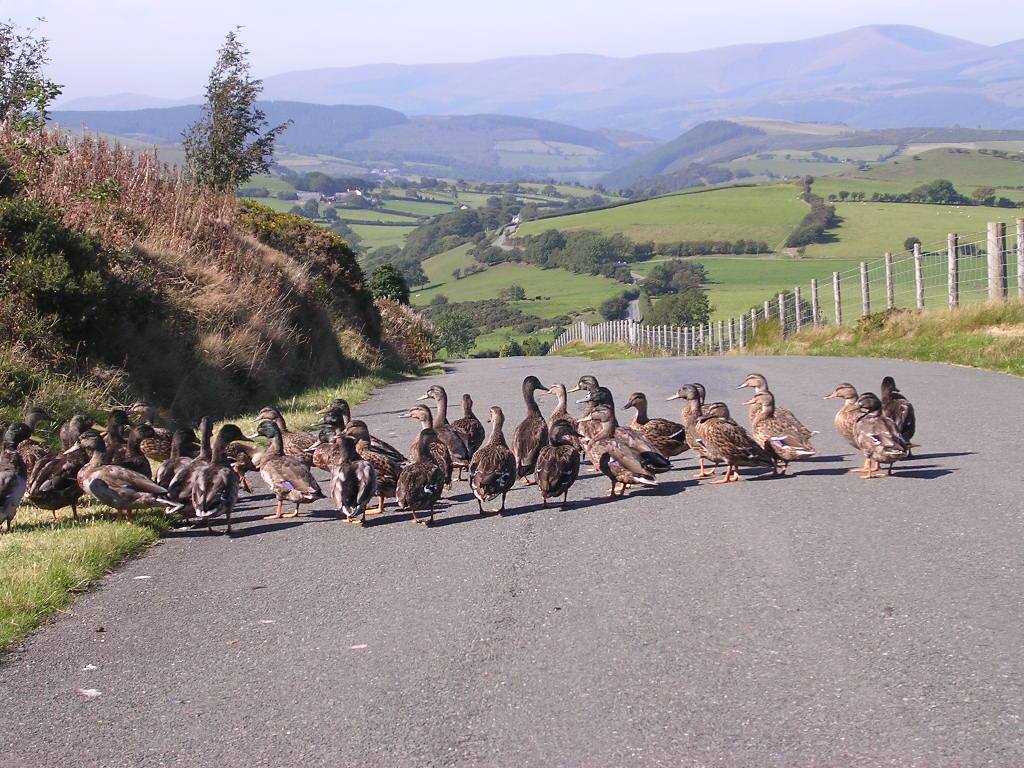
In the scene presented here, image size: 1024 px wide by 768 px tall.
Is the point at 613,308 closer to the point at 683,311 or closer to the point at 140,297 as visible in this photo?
the point at 683,311

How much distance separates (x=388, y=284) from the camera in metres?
53.1

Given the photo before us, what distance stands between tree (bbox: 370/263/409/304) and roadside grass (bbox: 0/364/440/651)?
40.9 m

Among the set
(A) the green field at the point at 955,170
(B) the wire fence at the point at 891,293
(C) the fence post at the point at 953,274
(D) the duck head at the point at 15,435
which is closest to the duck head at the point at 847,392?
(D) the duck head at the point at 15,435

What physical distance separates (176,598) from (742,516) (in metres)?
4.27

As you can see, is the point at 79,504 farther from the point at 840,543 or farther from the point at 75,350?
the point at 840,543

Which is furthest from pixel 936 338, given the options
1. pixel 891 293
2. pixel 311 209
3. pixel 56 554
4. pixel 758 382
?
pixel 311 209

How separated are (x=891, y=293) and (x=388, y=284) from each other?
84.5 feet

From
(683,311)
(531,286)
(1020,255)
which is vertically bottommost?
(531,286)

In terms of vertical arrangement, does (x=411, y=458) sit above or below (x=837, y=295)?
above

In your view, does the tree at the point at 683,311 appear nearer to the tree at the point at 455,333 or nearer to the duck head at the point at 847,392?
the tree at the point at 455,333

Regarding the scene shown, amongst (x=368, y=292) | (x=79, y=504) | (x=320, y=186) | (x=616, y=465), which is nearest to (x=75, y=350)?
(x=79, y=504)

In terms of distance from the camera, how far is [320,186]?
19662cm

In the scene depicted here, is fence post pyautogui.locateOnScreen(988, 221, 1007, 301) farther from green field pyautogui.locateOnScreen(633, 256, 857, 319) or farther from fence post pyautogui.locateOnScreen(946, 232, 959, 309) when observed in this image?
green field pyautogui.locateOnScreen(633, 256, 857, 319)

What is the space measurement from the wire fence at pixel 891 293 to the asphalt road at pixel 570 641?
56.0 ft
